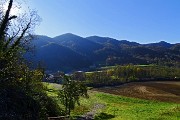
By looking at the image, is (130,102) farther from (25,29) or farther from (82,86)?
(25,29)

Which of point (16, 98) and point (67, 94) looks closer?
point (16, 98)

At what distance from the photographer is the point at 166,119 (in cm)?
4909

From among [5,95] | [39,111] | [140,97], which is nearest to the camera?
[5,95]

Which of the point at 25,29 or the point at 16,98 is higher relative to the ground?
the point at 25,29

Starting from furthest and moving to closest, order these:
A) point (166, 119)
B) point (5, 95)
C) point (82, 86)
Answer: point (82, 86) < point (166, 119) < point (5, 95)

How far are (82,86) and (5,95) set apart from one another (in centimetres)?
4110

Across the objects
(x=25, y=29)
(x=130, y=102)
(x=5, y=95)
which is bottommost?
(x=130, y=102)

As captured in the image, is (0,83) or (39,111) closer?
(0,83)

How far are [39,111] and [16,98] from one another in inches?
91.1

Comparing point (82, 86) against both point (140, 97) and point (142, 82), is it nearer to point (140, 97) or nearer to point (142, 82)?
point (140, 97)

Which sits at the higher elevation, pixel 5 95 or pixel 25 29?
pixel 25 29

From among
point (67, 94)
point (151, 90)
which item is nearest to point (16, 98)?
point (67, 94)

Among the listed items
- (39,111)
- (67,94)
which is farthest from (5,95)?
(67,94)

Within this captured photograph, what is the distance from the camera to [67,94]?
52.3 m
